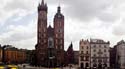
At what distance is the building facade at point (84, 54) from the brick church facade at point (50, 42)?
594 inches

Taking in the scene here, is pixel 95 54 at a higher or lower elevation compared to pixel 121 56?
higher

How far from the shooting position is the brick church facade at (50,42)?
166125 mm

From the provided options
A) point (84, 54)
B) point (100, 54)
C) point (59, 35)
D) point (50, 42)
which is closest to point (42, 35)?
point (50, 42)

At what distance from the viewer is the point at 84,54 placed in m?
154

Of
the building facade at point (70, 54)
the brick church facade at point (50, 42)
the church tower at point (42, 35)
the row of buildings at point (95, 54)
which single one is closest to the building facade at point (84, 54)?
the row of buildings at point (95, 54)

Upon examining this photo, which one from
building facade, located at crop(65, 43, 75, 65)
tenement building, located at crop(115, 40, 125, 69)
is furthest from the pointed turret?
tenement building, located at crop(115, 40, 125, 69)

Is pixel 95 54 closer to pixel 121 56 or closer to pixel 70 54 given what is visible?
pixel 121 56

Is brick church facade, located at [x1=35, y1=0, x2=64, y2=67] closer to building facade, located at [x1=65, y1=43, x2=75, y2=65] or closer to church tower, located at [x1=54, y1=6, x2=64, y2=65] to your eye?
church tower, located at [x1=54, y1=6, x2=64, y2=65]

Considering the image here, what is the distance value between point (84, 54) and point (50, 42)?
2246 cm

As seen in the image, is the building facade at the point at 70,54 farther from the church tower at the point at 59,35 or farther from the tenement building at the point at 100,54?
the tenement building at the point at 100,54

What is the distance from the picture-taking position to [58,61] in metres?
166

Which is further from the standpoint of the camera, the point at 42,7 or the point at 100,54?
the point at 42,7

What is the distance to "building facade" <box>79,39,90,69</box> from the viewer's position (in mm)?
152000

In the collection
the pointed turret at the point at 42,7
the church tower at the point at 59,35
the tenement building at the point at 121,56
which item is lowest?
the tenement building at the point at 121,56
